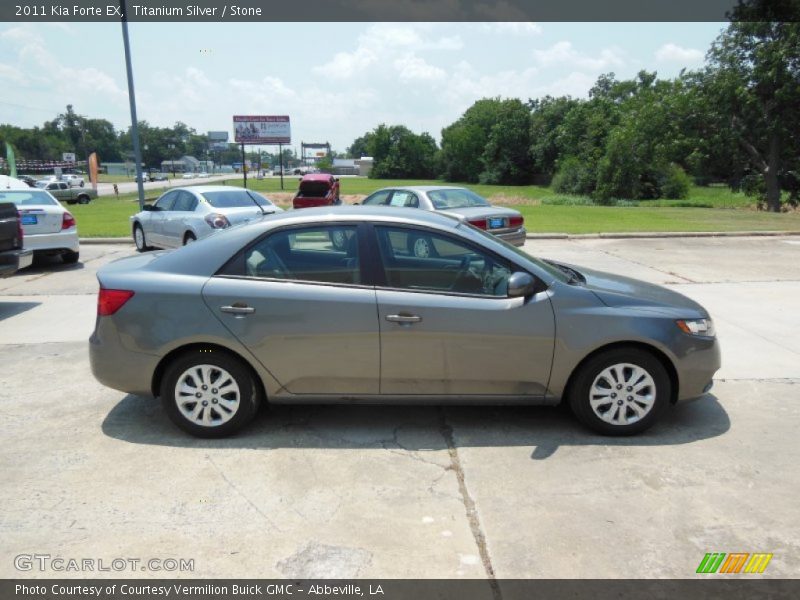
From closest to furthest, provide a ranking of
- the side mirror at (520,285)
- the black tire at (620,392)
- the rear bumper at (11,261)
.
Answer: the side mirror at (520,285)
the black tire at (620,392)
the rear bumper at (11,261)

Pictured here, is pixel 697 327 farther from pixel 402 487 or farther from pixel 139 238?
pixel 139 238

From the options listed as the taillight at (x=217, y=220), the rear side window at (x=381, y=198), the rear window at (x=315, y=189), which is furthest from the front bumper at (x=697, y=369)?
the rear window at (x=315, y=189)

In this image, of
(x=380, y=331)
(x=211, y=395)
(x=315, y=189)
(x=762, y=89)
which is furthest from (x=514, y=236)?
(x=762, y=89)

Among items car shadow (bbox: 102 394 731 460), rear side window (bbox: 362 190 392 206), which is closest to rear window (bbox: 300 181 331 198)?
rear side window (bbox: 362 190 392 206)

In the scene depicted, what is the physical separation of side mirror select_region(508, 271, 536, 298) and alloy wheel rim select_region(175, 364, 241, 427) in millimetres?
1966

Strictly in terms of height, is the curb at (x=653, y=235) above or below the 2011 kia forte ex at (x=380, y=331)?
below

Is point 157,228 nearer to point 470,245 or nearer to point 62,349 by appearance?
point 62,349

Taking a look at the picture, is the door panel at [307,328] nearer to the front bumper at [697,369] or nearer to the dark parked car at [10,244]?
the front bumper at [697,369]

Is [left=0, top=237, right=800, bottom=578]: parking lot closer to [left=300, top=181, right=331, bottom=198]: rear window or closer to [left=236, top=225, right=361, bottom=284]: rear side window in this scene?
[left=236, top=225, right=361, bottom=284]: rear side window

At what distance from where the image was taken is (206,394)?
4113 mm

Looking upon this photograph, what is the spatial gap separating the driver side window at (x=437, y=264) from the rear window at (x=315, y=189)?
19.2m

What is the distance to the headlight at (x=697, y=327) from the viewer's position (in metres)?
4.14

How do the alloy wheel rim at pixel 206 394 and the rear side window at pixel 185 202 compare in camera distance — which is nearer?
the alloy wheel rim at pixel 206 394
